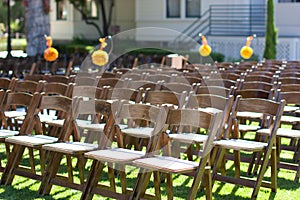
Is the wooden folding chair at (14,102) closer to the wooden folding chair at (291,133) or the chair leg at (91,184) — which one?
the chair leg at (91,184)

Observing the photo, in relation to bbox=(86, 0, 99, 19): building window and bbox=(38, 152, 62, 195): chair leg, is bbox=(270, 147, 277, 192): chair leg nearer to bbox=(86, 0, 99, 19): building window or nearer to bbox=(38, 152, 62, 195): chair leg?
bbox=(38, 152, 62, 195): chair leg

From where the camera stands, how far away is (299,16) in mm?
25406

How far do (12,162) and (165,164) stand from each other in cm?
210

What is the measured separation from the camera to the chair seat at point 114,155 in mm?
6011

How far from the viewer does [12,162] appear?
7.08 metres

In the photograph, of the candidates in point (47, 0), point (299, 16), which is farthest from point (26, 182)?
point (299, 16)

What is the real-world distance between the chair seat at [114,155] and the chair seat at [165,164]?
152mm

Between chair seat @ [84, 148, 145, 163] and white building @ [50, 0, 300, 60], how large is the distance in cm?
1772

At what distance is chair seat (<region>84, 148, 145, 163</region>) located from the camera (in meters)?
6.01

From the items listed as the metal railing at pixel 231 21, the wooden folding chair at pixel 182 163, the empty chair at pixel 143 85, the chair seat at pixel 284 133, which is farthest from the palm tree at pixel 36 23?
the wooden folding chair at pixel 182 163

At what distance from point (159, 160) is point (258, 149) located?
114 cm

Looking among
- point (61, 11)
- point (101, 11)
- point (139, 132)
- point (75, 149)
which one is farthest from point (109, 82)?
point (61, 11)

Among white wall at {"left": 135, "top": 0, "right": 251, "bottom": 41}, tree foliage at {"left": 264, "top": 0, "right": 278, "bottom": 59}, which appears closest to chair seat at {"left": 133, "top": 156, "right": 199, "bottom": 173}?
tree foliage at {"left": 264, "top": 0, "right": 278, "bottom": 59}

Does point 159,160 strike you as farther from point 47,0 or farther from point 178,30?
point 178,30
